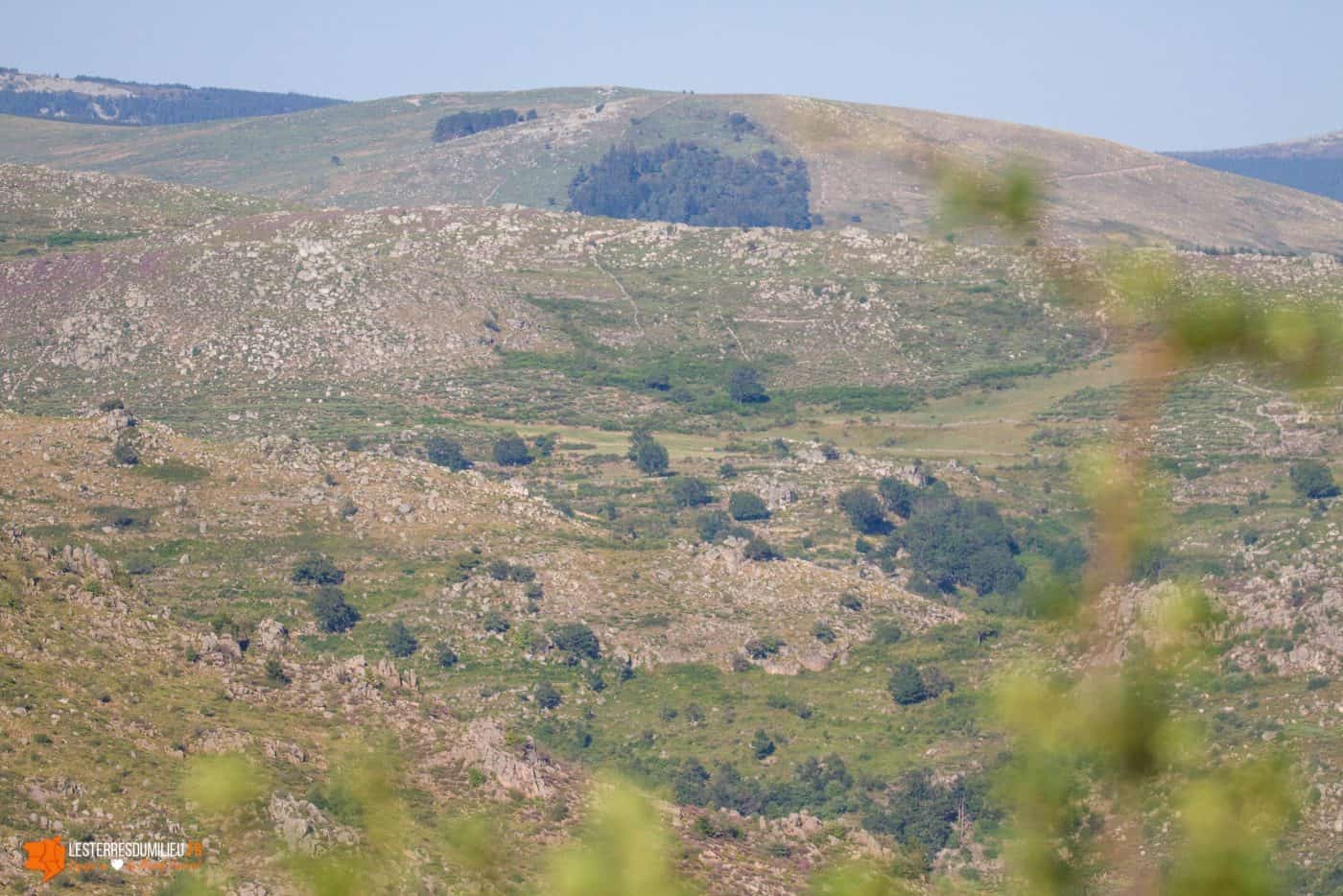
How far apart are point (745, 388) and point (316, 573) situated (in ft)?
184

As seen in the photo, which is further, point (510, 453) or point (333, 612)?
point (510, 453)

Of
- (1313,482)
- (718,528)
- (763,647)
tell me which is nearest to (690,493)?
(718,528)

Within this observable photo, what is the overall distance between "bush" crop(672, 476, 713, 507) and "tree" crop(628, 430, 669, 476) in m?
3.21

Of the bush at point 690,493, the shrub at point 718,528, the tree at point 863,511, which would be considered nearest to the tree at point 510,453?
the bush at point 690,493

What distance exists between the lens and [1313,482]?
8581 centimetres

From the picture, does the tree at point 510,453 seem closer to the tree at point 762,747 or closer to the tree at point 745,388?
the tree at point 745,388

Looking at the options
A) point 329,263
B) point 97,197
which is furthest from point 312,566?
point 97,197

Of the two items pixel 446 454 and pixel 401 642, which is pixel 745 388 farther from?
pixel 401 642

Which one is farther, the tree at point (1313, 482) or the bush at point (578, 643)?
the tree at point (1313, 482)

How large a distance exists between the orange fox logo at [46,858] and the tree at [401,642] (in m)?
33.5

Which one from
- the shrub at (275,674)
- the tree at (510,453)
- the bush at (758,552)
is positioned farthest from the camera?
the tree at (510,453)

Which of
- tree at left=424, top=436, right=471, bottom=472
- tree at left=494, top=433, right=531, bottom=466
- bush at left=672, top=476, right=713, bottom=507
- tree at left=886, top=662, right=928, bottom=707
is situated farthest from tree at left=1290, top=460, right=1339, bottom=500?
tree at left=424, top=436, right=471, bottom=472

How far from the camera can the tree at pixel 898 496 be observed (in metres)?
88.9
